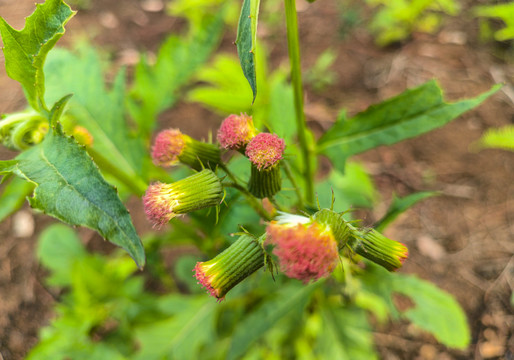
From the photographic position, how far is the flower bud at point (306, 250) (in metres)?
0.88

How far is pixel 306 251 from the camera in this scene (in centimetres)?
88

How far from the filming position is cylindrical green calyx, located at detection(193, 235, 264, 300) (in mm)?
966

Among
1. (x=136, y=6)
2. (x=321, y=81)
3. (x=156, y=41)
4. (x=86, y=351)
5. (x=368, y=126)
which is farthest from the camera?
(x=136, y=6)

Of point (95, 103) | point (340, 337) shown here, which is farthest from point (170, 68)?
point (340, 337)

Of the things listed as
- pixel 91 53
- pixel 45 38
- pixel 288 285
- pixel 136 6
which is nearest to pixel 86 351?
pixel 288 285

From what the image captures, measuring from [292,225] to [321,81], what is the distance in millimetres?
2711

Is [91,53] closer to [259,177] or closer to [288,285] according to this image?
[259,177]

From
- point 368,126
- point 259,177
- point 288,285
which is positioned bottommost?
point 288,285

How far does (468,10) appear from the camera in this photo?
3660 millimetres

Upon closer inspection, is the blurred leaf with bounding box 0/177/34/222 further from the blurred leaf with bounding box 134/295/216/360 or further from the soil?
the soil

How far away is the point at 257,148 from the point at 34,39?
646 mm

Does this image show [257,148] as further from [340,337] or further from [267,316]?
[340,337]

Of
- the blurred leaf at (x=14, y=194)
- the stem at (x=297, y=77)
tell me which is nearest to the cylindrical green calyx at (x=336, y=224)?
the stem at (x=297, y=77)

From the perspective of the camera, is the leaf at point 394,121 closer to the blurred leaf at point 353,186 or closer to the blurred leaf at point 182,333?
the blurred leaf at point 353,186
